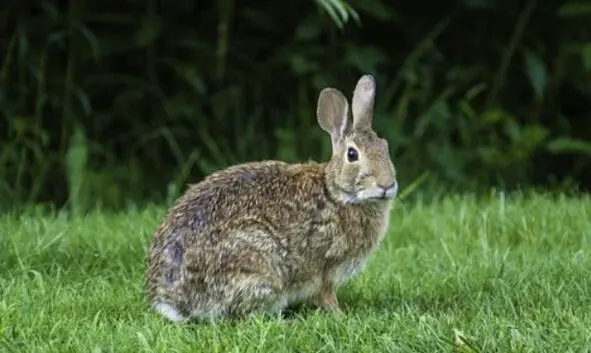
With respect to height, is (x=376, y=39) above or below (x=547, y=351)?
above

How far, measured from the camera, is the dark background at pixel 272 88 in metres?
9.48

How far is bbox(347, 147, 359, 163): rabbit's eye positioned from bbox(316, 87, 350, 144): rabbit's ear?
6.2 inches

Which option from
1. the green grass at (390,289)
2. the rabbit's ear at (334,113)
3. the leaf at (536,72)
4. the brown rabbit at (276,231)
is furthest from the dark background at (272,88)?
the brown rabbit at (276,231)

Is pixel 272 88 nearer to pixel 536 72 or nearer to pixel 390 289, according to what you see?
pixel 536 72

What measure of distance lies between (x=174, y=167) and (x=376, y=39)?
171 centimetres

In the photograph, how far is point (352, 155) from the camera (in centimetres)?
575

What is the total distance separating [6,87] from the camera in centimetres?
960

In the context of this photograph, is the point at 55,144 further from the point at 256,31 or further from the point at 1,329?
the point at 1,329

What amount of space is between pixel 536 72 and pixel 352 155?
4.30 meters

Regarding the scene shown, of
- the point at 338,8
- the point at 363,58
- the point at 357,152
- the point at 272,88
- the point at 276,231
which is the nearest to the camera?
the point at 276,231

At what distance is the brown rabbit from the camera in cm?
545

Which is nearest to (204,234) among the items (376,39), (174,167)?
(174,167)

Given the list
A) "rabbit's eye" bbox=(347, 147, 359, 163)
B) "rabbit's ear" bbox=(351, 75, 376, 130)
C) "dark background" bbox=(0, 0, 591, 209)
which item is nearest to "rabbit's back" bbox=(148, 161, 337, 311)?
"rabbit's eye" bbox=(347, 147, 359, 163)

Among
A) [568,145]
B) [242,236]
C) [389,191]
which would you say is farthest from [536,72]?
[242,236]
